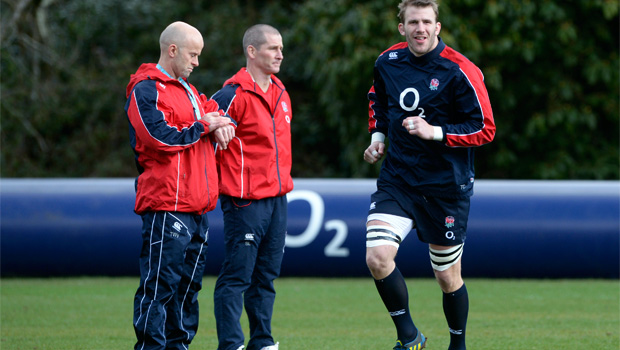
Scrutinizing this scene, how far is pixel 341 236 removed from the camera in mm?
9234

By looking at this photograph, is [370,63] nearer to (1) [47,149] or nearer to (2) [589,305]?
(2) [589,305]

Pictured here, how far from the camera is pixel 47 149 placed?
664 inches

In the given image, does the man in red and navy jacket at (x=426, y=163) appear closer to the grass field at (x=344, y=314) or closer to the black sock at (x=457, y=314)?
the black sock at (x=457, y=314)

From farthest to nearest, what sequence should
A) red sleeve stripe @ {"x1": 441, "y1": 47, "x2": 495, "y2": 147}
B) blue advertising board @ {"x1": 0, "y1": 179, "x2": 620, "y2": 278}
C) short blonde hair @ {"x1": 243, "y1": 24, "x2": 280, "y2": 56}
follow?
blue advertising board @ {"x1": 0, "y1": 179, "x2": 620, "y2": 278} → short blonde hair @ {"x1": 243, "y1": 24, "x2": 280, "y2": 56} → red sleeve stripe @ {"x1": 441, "y1": 47, "x2": 495, "y2": 147}

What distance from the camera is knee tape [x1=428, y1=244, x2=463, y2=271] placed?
5188 mm

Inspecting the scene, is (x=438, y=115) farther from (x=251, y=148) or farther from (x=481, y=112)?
(x=251, y=148)

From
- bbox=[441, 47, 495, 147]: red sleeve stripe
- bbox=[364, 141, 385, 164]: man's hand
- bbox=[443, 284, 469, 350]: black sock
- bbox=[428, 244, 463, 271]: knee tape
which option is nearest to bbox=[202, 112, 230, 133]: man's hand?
bbox=[364, 141, 385, 164]: man's hand

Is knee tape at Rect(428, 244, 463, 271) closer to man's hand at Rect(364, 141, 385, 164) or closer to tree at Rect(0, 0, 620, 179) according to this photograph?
man's hand at Rect(364, 141, 385, 164)

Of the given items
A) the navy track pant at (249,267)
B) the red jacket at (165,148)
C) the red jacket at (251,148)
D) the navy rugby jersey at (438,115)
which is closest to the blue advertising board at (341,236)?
the navy track pant at (249,267)

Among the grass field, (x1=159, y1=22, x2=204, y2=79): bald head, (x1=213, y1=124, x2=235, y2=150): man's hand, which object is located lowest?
the grass field

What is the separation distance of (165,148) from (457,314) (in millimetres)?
2059

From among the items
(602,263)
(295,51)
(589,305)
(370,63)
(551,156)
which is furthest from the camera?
(295,51)

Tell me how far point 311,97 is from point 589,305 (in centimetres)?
1008

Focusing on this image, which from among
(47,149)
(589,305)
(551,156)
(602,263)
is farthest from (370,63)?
(47,149)
